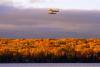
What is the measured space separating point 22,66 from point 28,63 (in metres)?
8.31

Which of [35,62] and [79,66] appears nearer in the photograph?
[79,66]

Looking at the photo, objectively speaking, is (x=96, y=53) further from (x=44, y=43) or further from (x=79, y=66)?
(x=44, y=43)

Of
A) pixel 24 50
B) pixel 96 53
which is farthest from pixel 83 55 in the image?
pixel 24 50

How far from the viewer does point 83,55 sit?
151 m

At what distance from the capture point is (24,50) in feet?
510

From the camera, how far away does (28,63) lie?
151125 millimetres

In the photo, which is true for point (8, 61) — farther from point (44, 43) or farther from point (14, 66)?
Answer: point (44, 43)

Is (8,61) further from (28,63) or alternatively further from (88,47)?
(88,47)

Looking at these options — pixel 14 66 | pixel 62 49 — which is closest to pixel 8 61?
pixel 14 66

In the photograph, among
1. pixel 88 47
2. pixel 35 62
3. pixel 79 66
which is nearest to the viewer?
pixel 79 66

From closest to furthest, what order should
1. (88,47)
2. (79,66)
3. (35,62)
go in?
(79,66) < (35,62) < (88,47)

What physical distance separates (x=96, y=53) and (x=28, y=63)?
46.2 ft

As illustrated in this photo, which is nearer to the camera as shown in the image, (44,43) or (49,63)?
(49,63)

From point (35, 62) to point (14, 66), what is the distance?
5.91m
